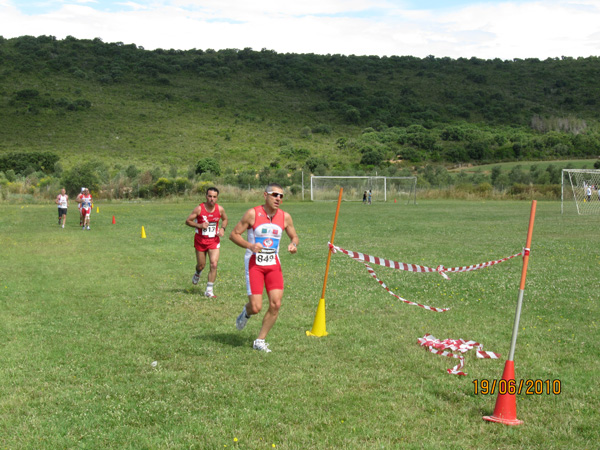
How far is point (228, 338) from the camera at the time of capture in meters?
8.55

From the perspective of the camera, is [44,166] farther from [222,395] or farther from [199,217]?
A: [222,395]

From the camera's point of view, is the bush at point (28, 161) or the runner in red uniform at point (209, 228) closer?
the runner in red uniform at point (209, 228)

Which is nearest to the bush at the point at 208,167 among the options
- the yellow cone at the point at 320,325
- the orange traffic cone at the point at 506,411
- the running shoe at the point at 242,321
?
the yellow cone at the point at 320,325

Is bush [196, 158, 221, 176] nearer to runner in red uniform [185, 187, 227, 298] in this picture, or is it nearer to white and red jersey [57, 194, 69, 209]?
white and red jersey [57, 194, 69, 209]

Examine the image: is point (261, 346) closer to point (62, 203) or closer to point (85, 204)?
point (85, 204)

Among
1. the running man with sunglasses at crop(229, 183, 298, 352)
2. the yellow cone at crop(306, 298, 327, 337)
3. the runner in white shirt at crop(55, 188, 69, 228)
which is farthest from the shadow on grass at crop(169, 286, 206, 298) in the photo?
the runner in white shirt at crop(55, 188, 69, 228)

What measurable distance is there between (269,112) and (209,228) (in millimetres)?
95347

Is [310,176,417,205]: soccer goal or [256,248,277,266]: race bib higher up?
[256,248,277,266]: race bib

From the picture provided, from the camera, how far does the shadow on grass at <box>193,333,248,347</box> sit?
325 inches

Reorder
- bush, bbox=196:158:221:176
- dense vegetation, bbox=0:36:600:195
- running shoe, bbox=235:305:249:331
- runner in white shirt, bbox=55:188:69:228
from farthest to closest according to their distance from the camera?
1. dense vegetation, bbox=0:36:600:195
2. bush, bbox=196:158:221:176
3. runner in white shirt, bbox=55:188:69:228
4. running shoe, bbox=235:305:249:331

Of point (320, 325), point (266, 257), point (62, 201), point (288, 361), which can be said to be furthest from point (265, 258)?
point (62, 201)

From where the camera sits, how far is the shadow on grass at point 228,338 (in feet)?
27.1

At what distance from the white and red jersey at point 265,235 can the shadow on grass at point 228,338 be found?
1222 millimetres

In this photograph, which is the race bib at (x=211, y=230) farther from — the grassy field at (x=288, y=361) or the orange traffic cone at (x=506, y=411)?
the orange traffic cone at (x=506, y=411)
